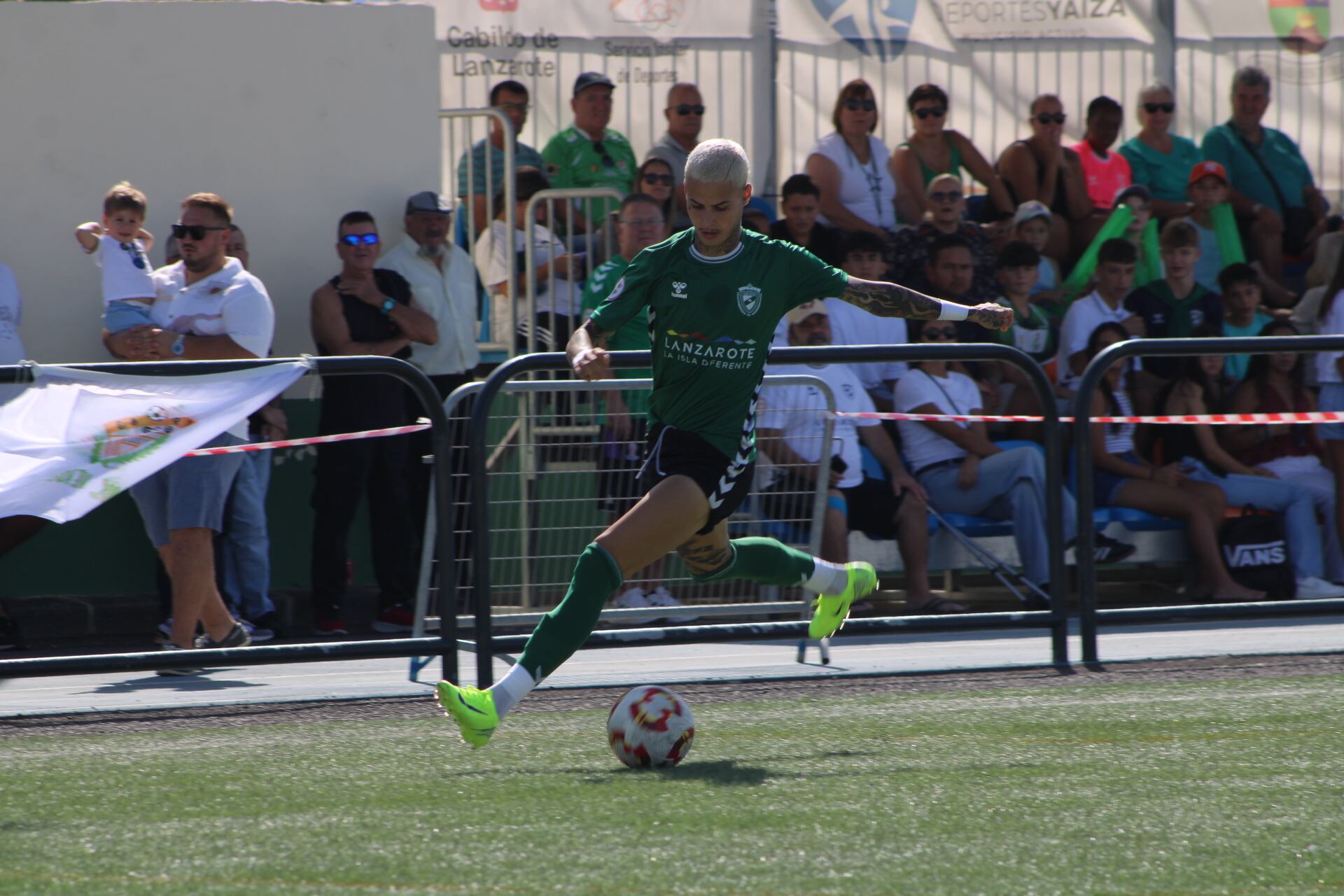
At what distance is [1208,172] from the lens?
11.8 meters

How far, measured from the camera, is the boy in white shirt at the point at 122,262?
342 inches

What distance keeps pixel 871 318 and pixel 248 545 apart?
3797mm

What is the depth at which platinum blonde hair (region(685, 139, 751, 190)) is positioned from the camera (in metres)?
5.39

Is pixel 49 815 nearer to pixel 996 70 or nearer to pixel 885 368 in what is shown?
pixel 885 368

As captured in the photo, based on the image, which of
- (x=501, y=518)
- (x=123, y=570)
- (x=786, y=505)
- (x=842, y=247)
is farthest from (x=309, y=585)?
(x=842, y=247)

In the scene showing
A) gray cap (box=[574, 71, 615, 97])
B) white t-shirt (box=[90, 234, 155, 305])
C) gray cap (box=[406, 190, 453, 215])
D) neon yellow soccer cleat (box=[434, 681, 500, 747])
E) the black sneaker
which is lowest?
the black sneaker

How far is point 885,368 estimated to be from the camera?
9.42m

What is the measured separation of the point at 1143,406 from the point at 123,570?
229 inches

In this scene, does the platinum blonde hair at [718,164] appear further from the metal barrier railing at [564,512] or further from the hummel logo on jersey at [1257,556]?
the hummel logo on jersey at [1257,556]

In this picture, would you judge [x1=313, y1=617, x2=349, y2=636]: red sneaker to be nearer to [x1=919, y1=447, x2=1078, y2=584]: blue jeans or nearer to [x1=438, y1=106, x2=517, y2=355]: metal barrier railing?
[x1=438, y1=106, x2=517, y2=355]: metal barrier railing

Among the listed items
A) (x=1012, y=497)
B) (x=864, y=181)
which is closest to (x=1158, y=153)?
(x=864, y=181)

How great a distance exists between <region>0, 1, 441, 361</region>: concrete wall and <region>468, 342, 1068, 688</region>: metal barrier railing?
3108 mm

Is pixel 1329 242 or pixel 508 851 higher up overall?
pixel 1329 242

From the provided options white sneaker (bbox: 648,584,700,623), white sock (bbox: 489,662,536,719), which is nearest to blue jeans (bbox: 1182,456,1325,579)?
white sneaker (bbox: 648,584,700,623)
